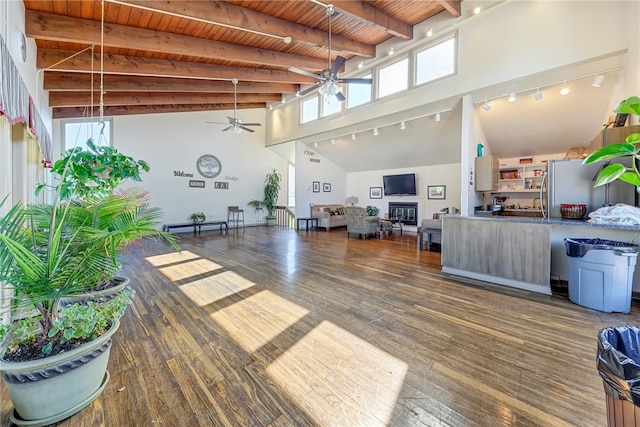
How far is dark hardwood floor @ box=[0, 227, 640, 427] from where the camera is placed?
58.0 inches

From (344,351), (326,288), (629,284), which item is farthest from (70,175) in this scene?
(629,284)

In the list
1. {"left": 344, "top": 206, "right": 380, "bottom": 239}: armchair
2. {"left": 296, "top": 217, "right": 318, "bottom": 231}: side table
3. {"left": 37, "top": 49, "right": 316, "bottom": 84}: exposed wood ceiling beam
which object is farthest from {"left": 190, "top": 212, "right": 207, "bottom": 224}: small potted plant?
{"left": 344, "top": 206, "right": 380, "bottom": 239}: armchair

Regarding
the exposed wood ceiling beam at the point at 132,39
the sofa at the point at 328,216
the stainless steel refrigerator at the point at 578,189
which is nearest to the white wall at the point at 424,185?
the sofa at the point at 328,216

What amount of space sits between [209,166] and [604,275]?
387 inches

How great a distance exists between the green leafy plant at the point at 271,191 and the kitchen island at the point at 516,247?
24.5 ft

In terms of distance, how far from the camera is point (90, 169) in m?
1.66

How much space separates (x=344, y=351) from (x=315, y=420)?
26.7 inches

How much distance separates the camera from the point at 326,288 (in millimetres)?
3479

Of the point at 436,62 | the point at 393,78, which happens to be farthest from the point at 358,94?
the point at 436,62

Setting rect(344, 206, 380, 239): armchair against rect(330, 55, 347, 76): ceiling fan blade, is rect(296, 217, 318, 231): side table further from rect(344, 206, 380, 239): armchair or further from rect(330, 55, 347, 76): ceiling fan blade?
rect(330, 55, 347, 76): ceiling fan blade

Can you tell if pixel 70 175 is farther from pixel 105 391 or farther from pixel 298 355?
pixel 298 355

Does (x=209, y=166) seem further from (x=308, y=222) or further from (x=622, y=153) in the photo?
(x=622, y=153)

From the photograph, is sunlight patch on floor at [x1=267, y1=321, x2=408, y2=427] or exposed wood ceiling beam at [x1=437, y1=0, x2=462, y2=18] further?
exposed wood ceiling beam at [x1=437, y1=0, x2=462, y2=18]

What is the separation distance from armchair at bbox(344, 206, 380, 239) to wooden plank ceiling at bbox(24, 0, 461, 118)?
12.9 ft
